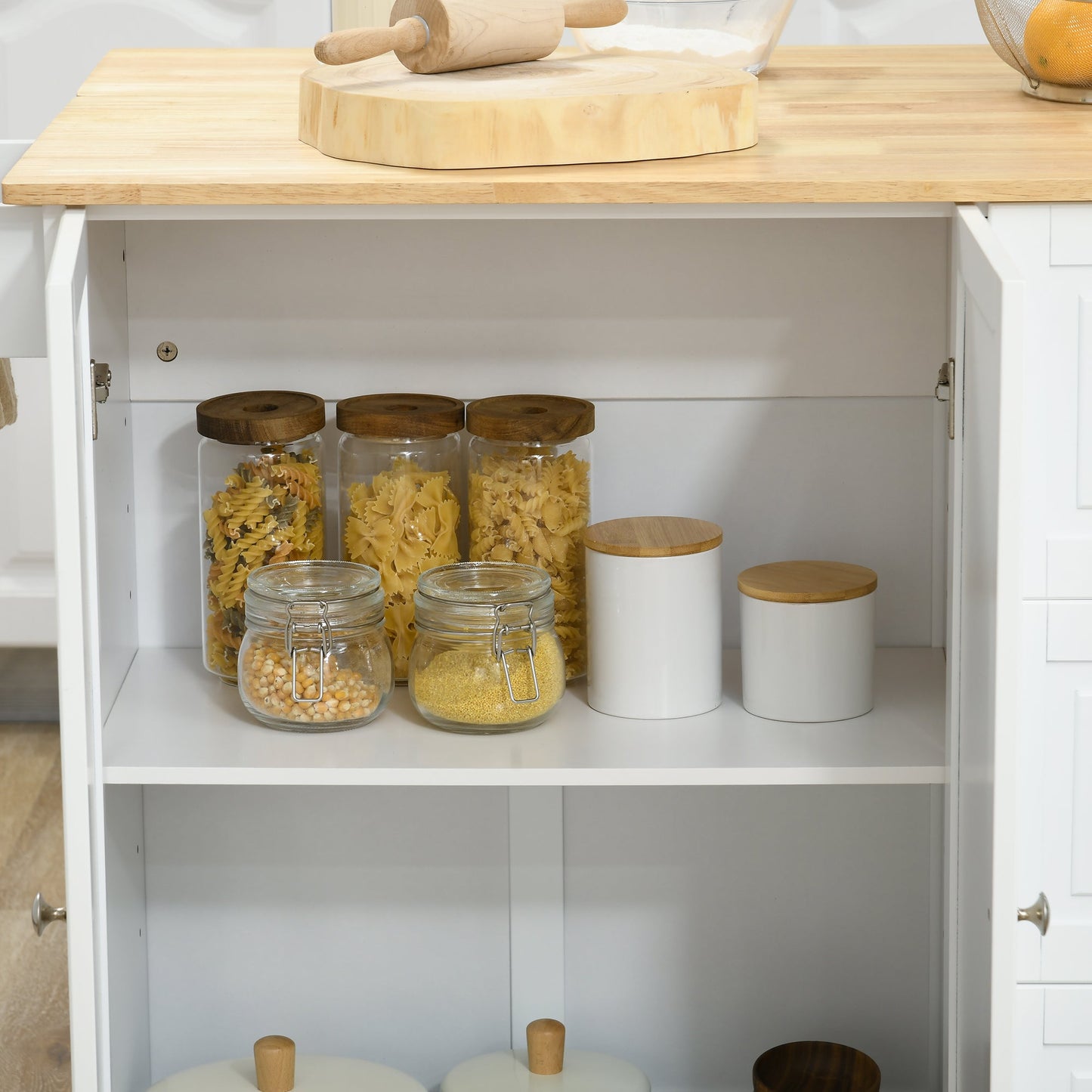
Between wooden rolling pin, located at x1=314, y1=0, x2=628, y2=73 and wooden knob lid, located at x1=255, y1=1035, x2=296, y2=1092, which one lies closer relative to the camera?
wooden rolling pin, located at x1=314, y1=0, x2=628, y2=73

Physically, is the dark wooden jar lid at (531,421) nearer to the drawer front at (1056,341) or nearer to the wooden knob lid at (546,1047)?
the drawer front at (1056,341)

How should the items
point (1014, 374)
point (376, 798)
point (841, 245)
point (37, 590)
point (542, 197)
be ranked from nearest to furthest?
1. point (1014, 374)
2. point (542, 197)
3. point (841, 245)
4. point (376, 798)
5. point (37, 590)

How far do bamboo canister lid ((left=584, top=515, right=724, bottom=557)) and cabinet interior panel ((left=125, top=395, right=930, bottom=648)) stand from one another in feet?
0.36

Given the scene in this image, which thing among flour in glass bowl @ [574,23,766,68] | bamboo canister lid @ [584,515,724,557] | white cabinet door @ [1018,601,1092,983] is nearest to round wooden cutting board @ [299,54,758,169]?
flour in glass bowl @ [574,23,766,68]

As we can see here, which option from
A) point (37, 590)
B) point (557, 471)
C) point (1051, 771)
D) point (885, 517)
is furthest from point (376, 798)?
point (37, 590)

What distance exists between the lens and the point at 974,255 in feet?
3.06

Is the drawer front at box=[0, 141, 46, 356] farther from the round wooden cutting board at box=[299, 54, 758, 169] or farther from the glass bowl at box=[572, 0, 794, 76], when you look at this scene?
the glass bowl at box=[572, 0, 794, 76]

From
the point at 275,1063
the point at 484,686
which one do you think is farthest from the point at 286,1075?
the point at 484,686

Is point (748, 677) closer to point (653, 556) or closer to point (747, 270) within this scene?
point (653, 556)

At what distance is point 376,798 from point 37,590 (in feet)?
4.92

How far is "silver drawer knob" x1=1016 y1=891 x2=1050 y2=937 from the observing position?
991 millimetres

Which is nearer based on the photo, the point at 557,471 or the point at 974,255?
the point at 974,255

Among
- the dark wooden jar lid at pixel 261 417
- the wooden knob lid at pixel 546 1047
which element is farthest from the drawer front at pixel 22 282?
the wooden knob lid at pixel 546 1047

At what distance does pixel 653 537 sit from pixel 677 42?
43 cm
